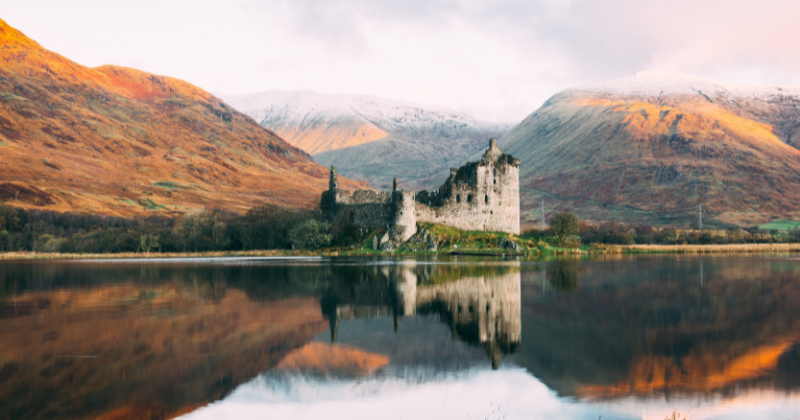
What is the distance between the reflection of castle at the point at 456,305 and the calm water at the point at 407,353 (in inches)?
4.3

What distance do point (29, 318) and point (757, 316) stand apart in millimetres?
24018

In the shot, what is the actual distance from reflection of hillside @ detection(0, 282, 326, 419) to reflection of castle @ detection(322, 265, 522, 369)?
1.72m

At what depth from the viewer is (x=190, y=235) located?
7419 cm

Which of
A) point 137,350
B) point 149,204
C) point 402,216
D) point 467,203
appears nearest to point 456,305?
point 137,350

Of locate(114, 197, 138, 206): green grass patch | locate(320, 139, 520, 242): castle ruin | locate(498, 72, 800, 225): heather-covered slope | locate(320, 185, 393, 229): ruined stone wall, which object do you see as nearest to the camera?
locate(320, 185, 393, 229): ruined stone wall

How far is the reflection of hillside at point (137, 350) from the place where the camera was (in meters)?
10.8

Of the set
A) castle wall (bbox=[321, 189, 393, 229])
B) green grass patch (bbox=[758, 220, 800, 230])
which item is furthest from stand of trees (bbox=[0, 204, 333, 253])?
green grass patch (bbox=[758, 220, 800, 230])

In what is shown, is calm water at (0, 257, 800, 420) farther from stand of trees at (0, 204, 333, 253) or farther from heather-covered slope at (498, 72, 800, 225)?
heather-covered slope at (498, 72, 800, 225)

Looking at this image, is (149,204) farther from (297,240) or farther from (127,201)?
(297,240)

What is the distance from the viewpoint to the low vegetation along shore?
187 ft

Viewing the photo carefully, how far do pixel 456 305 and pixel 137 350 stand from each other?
11020mm

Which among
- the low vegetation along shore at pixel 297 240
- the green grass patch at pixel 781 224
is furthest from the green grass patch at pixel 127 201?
the green grass patch at pixel 781 224

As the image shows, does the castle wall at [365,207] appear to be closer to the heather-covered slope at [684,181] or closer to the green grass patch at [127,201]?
the green grass patch at [127,201]

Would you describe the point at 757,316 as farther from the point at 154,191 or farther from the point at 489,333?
the point at 154,191
